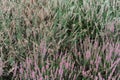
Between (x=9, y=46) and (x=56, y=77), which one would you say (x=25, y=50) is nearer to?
(x=9, y=46)

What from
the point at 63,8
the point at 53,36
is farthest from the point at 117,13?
the point at 53,36

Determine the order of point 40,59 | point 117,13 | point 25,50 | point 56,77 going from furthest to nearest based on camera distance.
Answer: point 117,13, point 25,50, point 40,59, point 56,77

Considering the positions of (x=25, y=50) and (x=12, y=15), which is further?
(x=12, y=15)

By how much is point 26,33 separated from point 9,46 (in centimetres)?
20

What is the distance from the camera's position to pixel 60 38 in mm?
2227

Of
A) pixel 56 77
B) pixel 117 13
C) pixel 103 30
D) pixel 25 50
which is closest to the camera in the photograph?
pixel 56 77

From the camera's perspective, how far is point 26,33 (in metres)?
2.28

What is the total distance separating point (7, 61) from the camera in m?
2.00

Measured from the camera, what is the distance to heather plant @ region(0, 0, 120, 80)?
75.2 inches

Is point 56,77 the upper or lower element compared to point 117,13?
lower

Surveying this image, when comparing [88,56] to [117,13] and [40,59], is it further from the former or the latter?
[117,13]

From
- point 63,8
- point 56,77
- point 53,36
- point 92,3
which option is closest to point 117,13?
point 92,3

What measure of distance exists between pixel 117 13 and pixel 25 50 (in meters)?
0.98

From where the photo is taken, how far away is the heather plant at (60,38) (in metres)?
1.91
